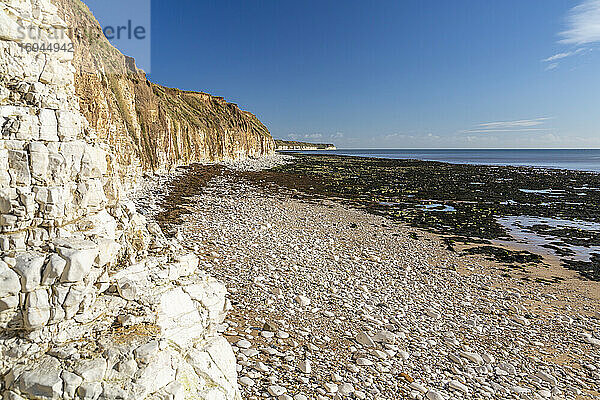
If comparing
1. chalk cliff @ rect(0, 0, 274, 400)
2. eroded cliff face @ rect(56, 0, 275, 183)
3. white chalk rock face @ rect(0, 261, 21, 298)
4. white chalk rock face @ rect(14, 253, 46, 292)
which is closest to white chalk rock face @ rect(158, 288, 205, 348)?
chalk cliff @ rect(0, 0, 274, 400)

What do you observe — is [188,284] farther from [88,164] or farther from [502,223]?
[502,223]

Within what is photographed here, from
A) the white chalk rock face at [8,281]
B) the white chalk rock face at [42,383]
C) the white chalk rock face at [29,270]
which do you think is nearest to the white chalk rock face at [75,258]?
the white chalk rock face at [29,270]

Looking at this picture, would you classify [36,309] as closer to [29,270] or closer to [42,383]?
[29,270]

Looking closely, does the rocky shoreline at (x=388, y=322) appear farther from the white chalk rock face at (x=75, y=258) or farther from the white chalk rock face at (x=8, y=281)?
the white chalk rock face at (x=8, y=281)

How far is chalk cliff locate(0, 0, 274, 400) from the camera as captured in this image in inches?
143

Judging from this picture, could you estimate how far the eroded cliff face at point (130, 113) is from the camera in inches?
870

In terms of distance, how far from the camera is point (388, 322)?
856 centimetres

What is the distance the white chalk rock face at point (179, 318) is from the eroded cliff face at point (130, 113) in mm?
6000

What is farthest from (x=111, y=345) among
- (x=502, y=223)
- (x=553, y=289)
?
(x=502, y=223)

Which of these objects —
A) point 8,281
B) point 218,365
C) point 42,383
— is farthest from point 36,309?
point 218,365

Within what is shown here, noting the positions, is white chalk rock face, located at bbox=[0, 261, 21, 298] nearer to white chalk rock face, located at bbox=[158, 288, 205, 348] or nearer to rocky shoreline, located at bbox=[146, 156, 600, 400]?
white chalk rock face, located at bbox=[158, 288, 205, 348]

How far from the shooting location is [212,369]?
463cm

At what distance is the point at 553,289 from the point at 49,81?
16.1m

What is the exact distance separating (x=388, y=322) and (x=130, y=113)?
3353 centimetres
